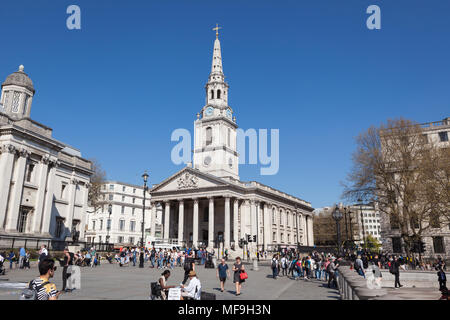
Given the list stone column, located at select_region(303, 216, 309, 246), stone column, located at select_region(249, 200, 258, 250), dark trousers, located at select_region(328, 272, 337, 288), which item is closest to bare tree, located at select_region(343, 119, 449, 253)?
dark trousers, located at select_region(328, 272, 337, 288)

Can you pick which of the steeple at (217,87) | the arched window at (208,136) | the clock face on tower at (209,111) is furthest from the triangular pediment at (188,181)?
the steeple at (217,87)

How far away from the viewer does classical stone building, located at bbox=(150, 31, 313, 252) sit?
58.3m

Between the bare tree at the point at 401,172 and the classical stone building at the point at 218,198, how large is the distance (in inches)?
776

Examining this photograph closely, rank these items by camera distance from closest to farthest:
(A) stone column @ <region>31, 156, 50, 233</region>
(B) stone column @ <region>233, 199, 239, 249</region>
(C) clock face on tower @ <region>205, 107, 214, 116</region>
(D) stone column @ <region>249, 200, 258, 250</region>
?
(A) stone column @ <region>31, 156, 50, 233</region> → (B) stone column @ <region>233, 199, 239, 249</region> → (D) stone column @ <region>249, 200, 258, 250</region> → (C) clock face on tower @ <region>205, 107, 214, 116</region>

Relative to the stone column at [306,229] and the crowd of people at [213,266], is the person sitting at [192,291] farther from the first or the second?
the stone column at [306,229]

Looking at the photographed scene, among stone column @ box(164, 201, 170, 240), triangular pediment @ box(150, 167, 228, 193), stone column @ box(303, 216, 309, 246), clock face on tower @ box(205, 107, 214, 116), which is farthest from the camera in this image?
stone column @ box(303, 216, 309, 246)

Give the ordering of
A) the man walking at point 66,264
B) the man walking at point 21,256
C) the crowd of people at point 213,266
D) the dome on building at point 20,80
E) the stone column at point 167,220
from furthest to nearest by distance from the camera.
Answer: the stone column at point 167,220 → the dome on building at point 20,80 → the man walking at point 21,256 → the man walking at point 66,264 → the crowd of people at point 213,266

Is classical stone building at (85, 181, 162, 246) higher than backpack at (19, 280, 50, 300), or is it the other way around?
classical stone building at (85, 181, 162, 246)

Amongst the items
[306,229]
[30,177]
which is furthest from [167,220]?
[306,229]

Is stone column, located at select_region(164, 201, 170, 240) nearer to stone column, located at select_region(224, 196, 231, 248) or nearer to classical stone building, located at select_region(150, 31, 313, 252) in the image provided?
classical stone building, located at select_region(150, 31, 313, 252)

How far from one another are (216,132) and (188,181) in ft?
43.8

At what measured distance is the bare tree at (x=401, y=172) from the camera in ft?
105
